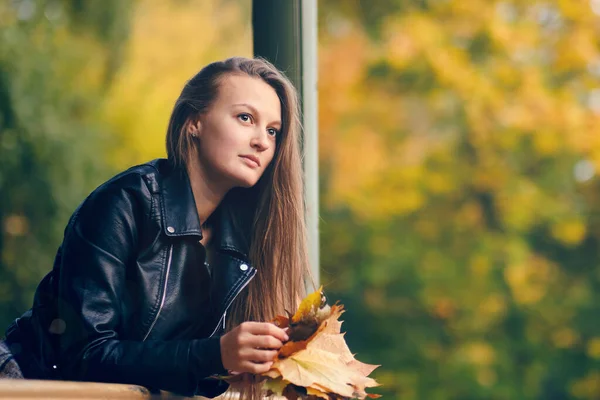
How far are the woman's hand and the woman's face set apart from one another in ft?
0.97

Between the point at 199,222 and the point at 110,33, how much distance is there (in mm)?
6106

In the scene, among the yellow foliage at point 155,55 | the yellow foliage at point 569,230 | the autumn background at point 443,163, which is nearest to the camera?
the yellow foliage at point 155,55

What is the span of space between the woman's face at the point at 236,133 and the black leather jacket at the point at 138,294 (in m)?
0.06

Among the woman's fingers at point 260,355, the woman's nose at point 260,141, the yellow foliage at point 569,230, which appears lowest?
the woman's fingers at point 260,355

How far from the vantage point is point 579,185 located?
299 inches

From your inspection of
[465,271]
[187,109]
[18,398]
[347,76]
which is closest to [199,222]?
[187,109]

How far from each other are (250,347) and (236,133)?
376mm

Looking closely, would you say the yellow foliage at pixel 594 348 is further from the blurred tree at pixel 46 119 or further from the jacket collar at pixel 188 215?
the jacket collar at pixel 188 215

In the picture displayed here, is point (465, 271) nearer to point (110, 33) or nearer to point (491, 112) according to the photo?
point (491, 112)

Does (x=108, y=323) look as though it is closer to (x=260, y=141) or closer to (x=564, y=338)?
(x=260, y=141)

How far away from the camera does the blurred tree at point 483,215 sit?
7.36 metres

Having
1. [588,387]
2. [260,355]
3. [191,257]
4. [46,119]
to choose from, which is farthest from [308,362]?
[588,387]

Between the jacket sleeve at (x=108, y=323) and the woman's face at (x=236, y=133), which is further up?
the woman's face at (x=236, y=133)

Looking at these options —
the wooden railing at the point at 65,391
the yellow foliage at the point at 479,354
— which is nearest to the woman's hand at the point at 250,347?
the wooden railing at the point at 65,391
